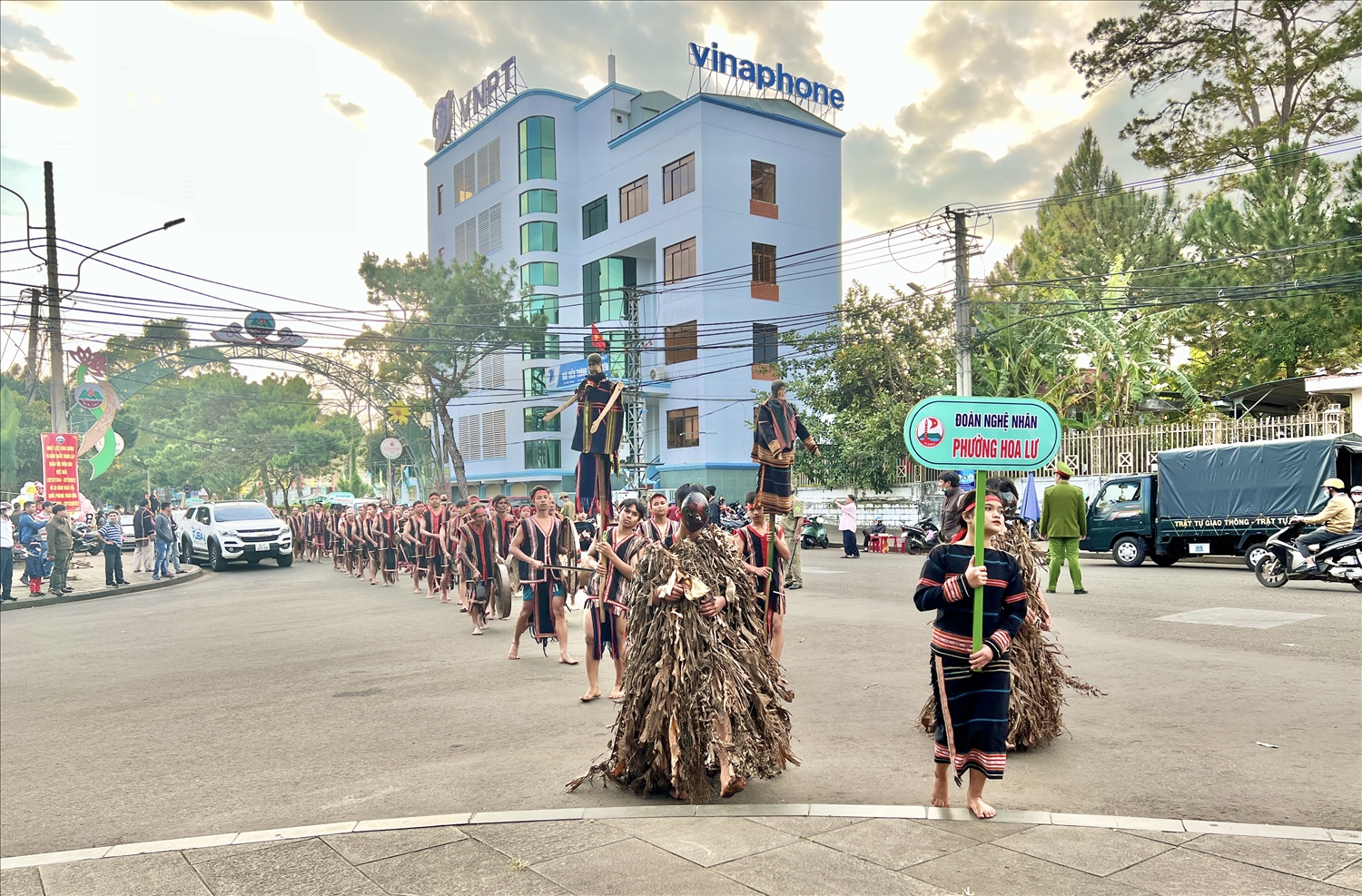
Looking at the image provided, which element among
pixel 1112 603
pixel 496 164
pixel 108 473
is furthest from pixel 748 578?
pixel 108 473

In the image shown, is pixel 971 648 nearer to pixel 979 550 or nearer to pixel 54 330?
pixel 979 550

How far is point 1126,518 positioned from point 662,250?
25.9m

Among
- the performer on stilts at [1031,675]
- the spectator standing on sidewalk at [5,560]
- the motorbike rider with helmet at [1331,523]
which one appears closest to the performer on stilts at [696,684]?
the performer on stilts at [1031,675]

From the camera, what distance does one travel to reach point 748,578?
5727mm

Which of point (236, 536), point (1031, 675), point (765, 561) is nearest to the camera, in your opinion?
point (1031, 675)

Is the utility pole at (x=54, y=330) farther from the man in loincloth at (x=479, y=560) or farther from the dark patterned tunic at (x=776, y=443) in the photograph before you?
the dark patterned tunic at (x=776, y=443)

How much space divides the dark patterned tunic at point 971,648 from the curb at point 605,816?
0.29m

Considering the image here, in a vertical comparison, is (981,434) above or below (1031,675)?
above

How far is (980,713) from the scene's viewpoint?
15.8ft

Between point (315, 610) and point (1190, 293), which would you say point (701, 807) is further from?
point (1190, 293)

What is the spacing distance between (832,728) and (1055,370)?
22839mm

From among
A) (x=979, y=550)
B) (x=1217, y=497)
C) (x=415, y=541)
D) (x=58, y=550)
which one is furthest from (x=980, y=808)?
(x=58, y=550)

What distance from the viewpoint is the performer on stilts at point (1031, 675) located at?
5.89 m

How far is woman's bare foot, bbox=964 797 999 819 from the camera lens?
185 inches
